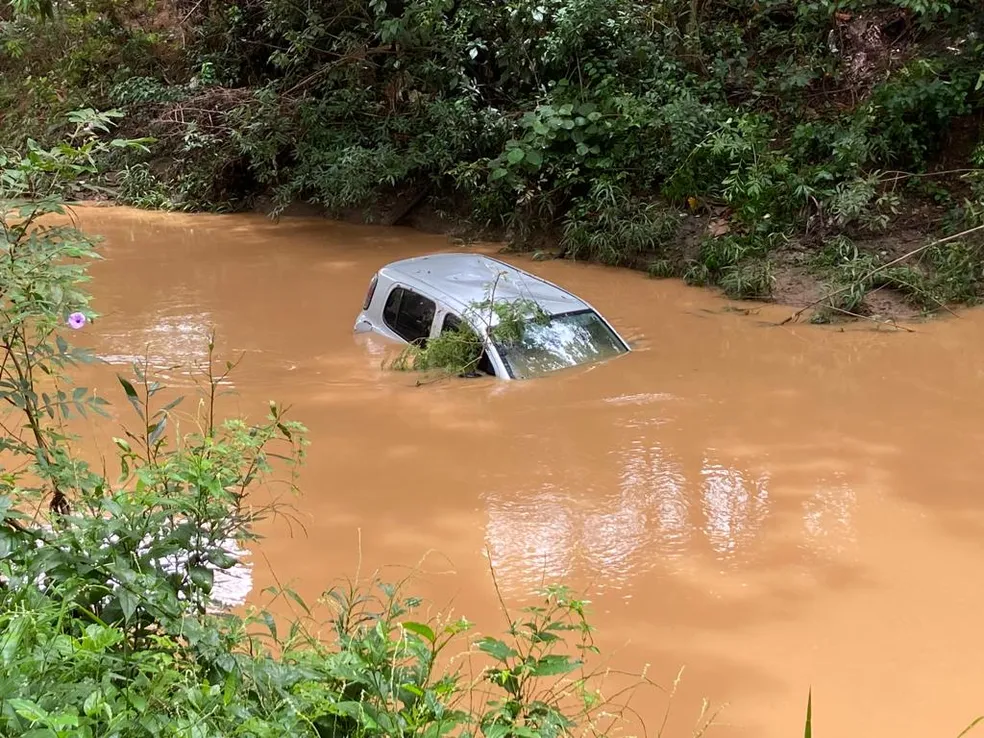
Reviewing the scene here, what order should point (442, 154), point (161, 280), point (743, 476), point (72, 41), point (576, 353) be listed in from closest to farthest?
point (743, 476), point (576, 353), point (161, 280), point (442, 154), point (72, 41)

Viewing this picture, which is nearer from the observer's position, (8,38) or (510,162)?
(510,162)

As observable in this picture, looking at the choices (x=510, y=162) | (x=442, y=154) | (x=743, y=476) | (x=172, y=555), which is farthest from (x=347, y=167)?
(x=172, y=555)

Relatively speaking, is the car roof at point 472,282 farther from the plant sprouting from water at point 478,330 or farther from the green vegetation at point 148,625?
the green vegetation at point 148,625

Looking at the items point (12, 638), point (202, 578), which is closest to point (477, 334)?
point (202, 578)

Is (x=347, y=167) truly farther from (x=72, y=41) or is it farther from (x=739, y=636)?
(x=739, y=636)

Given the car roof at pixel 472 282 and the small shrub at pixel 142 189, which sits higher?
the small shrub at pixel 142 189

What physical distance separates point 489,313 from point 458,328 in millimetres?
345

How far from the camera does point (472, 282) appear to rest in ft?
27.4

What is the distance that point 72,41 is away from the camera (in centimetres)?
2064

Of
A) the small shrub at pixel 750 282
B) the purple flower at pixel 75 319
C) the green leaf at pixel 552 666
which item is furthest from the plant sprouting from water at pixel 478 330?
the green leaf at pixel 552 666

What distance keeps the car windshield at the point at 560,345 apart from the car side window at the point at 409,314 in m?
0.86

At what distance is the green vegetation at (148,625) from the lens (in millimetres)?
2479

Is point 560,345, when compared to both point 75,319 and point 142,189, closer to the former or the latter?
point 75,319

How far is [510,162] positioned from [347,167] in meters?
3.00
